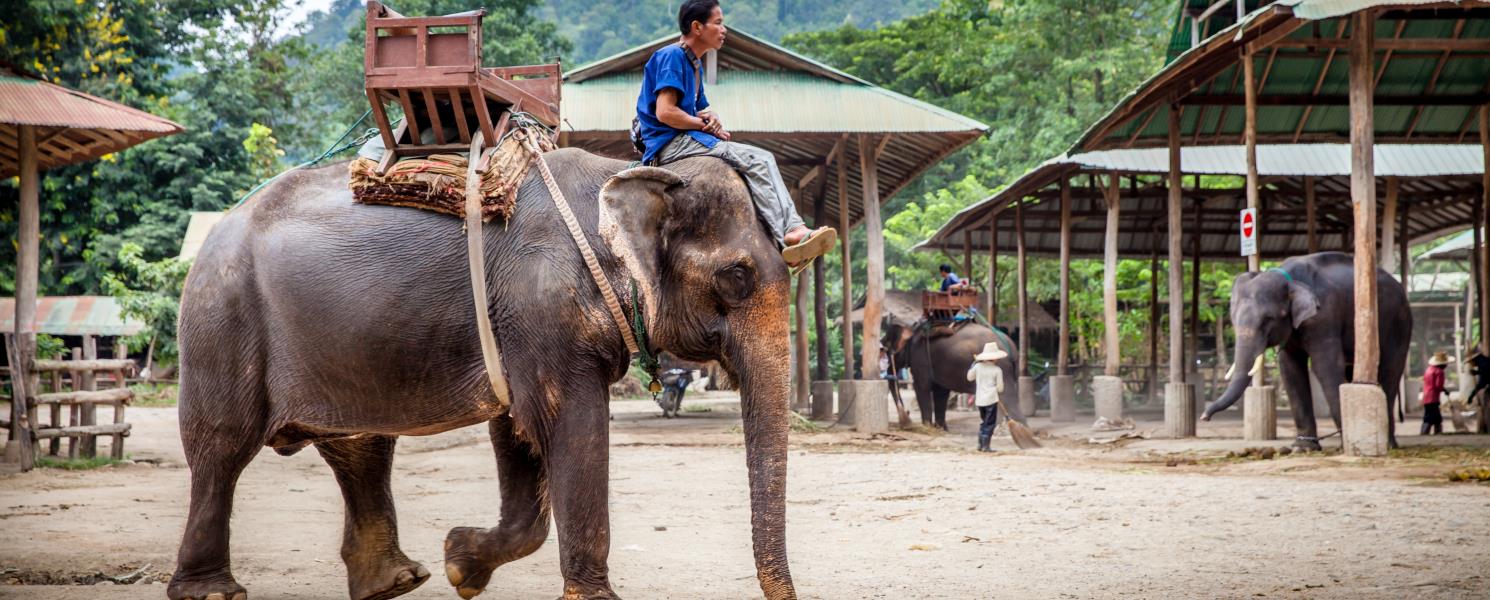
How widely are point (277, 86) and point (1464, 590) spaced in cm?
3704

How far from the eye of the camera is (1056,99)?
35500mm

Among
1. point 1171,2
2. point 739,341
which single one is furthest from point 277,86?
point 739,341

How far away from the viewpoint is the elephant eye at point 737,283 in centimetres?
461

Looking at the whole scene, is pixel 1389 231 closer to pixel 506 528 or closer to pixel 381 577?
pixel 506 528

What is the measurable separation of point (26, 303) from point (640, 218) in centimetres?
1018

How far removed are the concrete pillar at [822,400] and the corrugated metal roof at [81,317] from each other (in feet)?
63.1

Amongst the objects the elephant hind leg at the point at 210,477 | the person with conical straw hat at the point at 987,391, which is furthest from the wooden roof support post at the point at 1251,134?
the elephant hind leg at the point at 210,477

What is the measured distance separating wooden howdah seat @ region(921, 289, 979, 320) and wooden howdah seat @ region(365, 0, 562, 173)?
14663mm

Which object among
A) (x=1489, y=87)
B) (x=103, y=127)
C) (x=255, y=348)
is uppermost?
(x=1489, y=87)

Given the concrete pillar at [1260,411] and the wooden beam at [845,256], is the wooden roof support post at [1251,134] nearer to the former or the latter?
the concrete pillar at [1260,411]

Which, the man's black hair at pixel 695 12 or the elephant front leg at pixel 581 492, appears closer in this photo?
the elephant front leg at pixel 581 492

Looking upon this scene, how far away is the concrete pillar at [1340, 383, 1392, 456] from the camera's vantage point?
38.7 feet

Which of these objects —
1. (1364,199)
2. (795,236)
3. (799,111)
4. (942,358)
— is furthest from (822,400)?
(795,236)

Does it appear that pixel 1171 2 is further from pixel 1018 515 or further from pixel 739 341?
pixel 739 341
